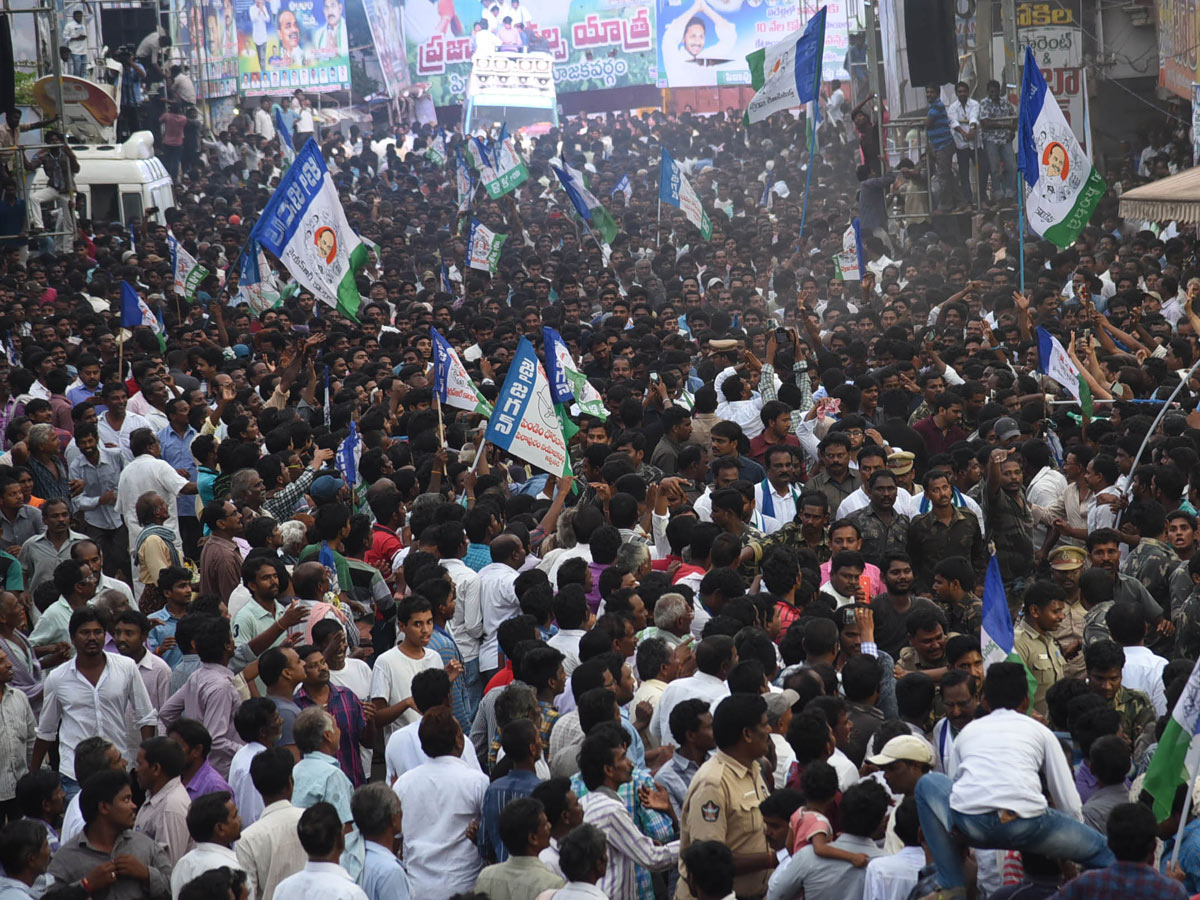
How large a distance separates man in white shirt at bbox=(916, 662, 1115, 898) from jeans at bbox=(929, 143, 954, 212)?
57.3ft

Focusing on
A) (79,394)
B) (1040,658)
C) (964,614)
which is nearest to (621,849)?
(1040,658)

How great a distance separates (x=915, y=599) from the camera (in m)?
6.92

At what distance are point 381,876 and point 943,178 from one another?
1794cm

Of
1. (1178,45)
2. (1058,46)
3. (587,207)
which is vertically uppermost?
(1058,46)

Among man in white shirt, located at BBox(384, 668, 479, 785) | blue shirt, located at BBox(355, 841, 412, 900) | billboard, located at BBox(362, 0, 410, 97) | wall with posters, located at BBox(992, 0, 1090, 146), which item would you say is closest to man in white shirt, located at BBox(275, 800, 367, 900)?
blue shirt, located at BBox(355, 841, 412, 900)

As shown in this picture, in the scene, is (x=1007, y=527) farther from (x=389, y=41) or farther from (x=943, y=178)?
(x=389, y=41)

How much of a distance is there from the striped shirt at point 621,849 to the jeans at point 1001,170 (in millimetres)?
16640

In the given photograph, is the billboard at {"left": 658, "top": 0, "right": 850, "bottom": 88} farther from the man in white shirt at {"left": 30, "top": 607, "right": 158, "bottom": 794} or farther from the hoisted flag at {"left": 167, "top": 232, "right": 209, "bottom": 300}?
the man in white shirt at {"left": 30, "top": 607, "right": 158, "bottom": 794}

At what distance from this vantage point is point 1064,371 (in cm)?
990

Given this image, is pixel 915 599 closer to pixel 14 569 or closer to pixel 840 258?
pixel 14 569

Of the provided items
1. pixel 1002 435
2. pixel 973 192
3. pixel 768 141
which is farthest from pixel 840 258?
pixel 768 141

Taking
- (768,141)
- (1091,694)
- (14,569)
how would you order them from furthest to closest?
(768,141)
(14,569)
(1091,694)

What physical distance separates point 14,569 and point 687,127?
116ft

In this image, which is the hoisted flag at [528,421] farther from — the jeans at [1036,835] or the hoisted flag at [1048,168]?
the hoisted flag at [1048,168]
